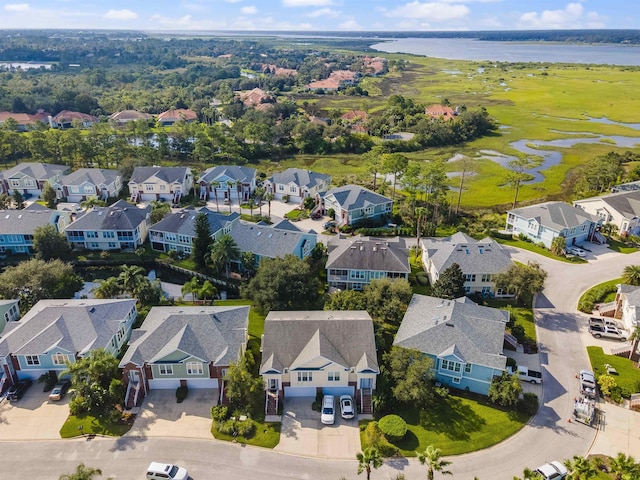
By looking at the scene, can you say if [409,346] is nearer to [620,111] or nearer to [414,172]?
[414,172]

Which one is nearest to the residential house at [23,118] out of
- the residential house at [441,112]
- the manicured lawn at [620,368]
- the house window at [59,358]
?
the house window at [59,358]

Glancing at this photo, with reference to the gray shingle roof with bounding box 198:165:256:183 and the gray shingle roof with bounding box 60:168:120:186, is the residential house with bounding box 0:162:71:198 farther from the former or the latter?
the gray shingle roof with bounding box 198:165:256:183

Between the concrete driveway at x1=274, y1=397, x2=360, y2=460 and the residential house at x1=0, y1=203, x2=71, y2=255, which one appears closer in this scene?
the concrete driveway at x1=274, y1=397, x2=360, y2=460

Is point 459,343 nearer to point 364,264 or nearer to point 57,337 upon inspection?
point 364,264

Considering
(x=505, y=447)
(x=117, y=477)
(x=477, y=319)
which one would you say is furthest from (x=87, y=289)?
→ (x=505, y=447)

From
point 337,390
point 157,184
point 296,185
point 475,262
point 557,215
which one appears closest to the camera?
point 337,390

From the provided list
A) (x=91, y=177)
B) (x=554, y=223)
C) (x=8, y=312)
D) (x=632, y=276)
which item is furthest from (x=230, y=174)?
(x=632, y=276)

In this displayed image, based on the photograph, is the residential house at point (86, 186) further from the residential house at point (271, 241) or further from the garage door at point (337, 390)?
the garage door at point (337, 390)

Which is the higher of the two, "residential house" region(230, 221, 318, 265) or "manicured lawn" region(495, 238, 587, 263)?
"residential house" region(230, 221, 318, 265)

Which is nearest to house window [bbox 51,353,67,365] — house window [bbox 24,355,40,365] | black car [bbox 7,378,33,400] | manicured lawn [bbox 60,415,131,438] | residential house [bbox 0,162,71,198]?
house window [bbox 24,355,40,365]
